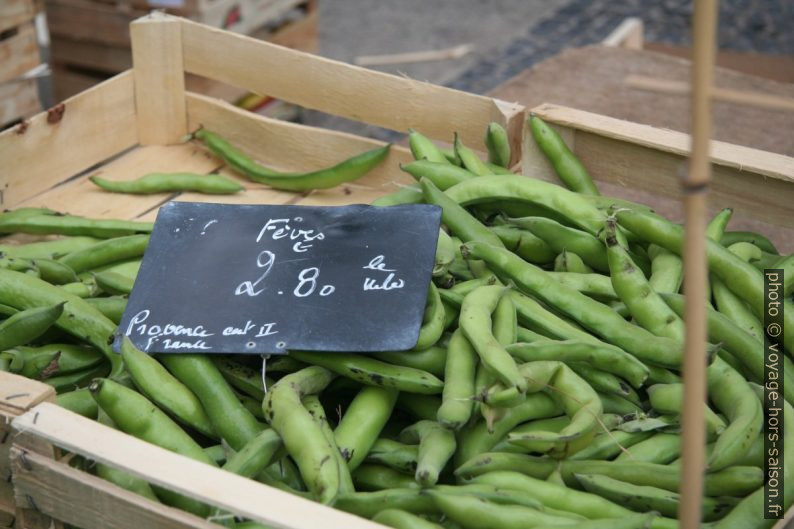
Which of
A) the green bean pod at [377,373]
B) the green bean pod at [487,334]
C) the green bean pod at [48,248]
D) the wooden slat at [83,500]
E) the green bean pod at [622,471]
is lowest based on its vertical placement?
the green bean pod at [622,471]

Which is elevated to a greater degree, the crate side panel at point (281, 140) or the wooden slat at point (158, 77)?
the wooden slat at point (158, 77)

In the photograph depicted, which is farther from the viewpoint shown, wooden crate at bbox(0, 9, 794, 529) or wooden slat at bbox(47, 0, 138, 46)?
wooden slat at bbox(47, 0, 138, 46)

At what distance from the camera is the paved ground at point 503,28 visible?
5137 mm

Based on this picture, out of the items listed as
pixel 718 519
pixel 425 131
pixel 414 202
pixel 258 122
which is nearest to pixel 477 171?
pixel 414 202

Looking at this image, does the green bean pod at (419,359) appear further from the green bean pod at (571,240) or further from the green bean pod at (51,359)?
the green bean pod at (51,359)

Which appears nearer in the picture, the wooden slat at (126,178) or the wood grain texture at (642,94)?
the wooden slat at (126,178)

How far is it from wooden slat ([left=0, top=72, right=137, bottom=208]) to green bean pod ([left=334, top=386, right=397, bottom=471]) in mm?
1149

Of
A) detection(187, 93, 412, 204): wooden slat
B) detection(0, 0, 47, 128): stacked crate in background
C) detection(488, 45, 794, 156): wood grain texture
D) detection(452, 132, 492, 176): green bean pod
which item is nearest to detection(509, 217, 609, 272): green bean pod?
detection(452, 132, 492, 176): green bean pod

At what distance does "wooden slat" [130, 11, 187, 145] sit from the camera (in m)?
2.35

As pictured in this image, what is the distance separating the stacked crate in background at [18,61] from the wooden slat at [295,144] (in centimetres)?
102

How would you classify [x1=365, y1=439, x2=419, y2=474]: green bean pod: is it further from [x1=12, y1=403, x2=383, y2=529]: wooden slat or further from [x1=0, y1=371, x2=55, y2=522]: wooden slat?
[x1=0, y1=371, x2=55, y2=522]: wooden slat

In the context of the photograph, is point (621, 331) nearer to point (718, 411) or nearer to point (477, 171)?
point (718, 411)

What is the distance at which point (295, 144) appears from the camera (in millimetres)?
2311

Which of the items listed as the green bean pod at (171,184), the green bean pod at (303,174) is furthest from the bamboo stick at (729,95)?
the green bean pod at (171,184)
